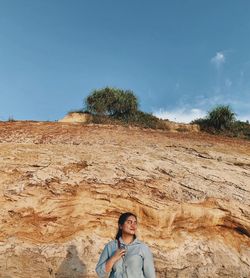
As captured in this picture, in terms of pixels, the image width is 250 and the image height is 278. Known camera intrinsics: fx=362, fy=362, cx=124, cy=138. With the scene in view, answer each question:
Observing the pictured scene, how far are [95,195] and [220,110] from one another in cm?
1590

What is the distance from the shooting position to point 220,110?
968 inches

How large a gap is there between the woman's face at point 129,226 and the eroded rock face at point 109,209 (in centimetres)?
531

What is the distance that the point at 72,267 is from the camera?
9.97 metres

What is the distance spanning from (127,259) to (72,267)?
18.1ft

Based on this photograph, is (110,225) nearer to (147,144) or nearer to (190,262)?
(190,262)

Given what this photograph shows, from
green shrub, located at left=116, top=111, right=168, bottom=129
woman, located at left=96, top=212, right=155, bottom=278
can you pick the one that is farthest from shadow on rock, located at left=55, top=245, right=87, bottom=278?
green shrub, located at left=116, top=111, right=168, bottom=129

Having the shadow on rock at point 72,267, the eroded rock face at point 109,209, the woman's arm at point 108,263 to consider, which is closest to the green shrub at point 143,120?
the eroded rock face at point 109,209

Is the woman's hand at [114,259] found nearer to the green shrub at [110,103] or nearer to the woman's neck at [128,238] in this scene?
the woman's neck at [128,238]

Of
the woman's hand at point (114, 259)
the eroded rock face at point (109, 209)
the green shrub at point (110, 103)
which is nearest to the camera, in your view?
the woman's hand at point (114, 259)

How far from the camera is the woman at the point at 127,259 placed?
492 cm

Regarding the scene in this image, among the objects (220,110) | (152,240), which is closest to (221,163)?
(152,240)

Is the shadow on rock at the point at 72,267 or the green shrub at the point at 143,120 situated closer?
the shadow on rock at the point at 72,267

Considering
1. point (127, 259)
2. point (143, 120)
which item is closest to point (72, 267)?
point (127, 259)

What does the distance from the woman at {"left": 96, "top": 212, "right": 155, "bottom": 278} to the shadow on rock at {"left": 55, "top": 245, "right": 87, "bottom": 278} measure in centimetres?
520
